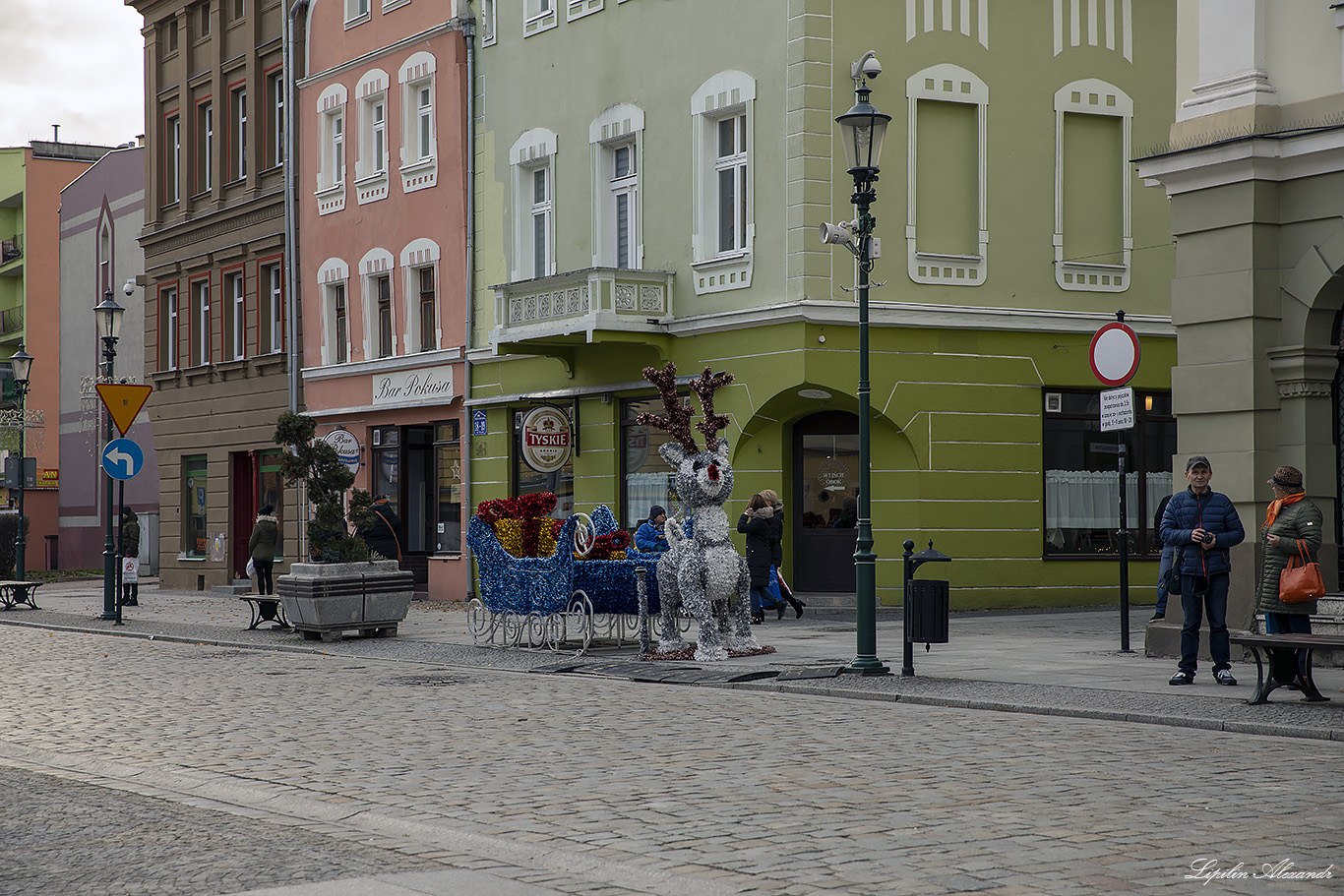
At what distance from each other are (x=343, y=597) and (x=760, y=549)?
5756 millimetres

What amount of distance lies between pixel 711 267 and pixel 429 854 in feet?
62.0

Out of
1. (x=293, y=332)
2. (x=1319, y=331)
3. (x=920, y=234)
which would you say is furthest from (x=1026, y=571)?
(x=293, y=332)


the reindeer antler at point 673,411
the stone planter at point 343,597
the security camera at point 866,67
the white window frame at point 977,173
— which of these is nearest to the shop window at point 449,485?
the stone planter at point 343,597

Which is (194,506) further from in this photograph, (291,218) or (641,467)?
(641,467)

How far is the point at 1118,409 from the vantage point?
1683cm

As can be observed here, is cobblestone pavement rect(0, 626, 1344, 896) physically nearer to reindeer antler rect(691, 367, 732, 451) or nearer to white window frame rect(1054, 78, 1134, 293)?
reindeer antler rect(691, 367, 732, 451)

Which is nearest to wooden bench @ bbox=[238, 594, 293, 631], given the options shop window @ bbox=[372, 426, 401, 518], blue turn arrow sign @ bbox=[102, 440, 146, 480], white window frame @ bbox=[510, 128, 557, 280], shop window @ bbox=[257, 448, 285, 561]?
blue turn arrow sign @ bbox=[102, 440, 146, 480]

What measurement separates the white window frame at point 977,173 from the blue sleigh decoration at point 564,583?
817cm

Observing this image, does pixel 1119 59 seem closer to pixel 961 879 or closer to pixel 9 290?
pixel 961 879

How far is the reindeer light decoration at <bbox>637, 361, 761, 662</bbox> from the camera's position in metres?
16.4

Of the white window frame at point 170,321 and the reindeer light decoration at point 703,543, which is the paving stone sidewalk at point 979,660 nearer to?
the reindeer light decoration at point 703,543

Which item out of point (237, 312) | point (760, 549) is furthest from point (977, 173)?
point (237, 312)

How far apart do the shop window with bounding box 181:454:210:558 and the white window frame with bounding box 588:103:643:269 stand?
51.2 ft

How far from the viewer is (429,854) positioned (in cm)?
709
